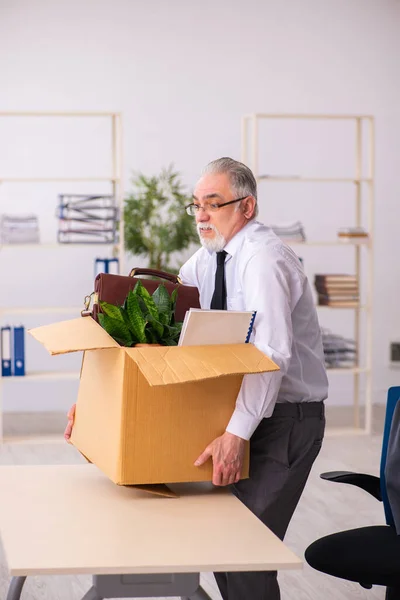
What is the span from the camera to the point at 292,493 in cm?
212

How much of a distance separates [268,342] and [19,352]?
12.2 feet

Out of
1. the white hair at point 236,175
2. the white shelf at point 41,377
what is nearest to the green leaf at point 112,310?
the white hair at point 236,175

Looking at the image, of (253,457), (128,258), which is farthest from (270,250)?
(128,258)

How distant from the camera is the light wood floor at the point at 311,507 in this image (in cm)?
321

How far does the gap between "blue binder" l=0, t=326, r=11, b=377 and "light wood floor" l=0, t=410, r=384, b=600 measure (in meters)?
0.42

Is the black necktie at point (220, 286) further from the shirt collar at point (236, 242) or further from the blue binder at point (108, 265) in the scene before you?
the blue binder at point (108, 265)

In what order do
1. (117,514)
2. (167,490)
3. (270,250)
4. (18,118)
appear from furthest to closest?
(18,118)
(270,250)
(167,490)
(117,514)

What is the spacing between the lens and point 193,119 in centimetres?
654

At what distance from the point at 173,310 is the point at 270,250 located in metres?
0.27

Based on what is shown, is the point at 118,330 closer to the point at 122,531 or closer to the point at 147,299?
the point at 147,299

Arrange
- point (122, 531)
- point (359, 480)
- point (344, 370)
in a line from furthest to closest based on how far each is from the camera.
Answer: point (344, 370), point (359, 480), point (122, 531)

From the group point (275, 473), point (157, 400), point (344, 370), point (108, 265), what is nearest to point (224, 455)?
point (157, 400)

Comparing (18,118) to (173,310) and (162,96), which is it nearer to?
(162,96)

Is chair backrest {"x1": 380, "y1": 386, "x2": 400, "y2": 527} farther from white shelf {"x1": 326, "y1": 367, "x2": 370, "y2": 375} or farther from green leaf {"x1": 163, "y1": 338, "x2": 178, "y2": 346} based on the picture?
white shelf {"x1": 326, "y1": 367, "x2": 370, "y2": 375}
